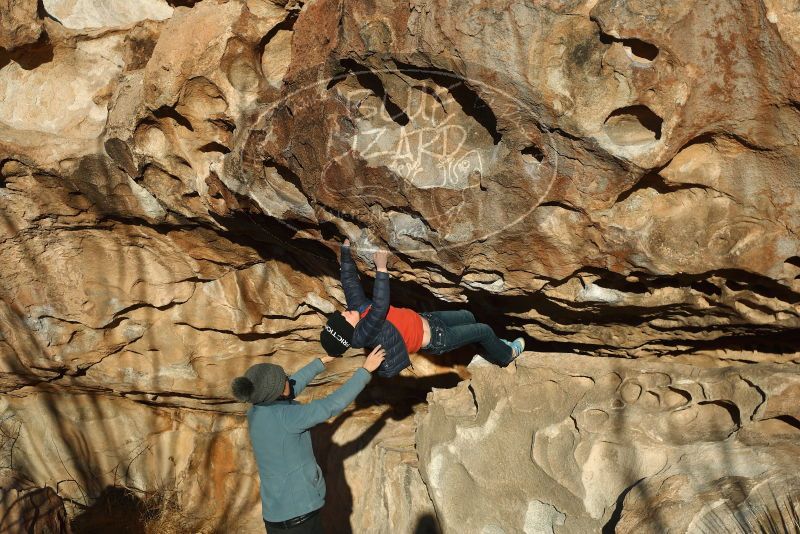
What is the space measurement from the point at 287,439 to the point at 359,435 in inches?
71.1

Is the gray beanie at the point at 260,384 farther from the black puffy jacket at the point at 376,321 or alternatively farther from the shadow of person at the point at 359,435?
the shadow of person at the point at 359,435

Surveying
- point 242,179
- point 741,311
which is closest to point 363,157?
point 242,179

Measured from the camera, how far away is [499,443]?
375cm

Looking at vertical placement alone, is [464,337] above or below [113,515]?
above

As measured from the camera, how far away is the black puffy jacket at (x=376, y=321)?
3580mm

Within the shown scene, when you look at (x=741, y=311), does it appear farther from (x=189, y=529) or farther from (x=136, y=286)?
(x=189, y=529)

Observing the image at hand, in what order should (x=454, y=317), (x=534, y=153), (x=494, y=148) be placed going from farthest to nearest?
(x=454, y=317) → (x=494, y=148) → (x=534, y=153)

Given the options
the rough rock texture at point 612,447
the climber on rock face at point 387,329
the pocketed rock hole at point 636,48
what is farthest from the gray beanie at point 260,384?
the pocketed rock hole at point 636,48

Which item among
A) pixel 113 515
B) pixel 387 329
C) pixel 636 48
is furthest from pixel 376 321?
pixel 113 515

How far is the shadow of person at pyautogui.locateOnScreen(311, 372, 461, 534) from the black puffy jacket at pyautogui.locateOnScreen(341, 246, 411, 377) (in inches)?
52.9

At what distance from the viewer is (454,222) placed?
3.52 metres

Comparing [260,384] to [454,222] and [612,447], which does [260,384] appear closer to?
[454,222]

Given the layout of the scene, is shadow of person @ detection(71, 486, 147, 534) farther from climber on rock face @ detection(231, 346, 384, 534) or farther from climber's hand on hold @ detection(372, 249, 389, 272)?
climber's hand on hold @ detection(372, 249, 389, 272)

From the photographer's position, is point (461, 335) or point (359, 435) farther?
point (359, 435)
